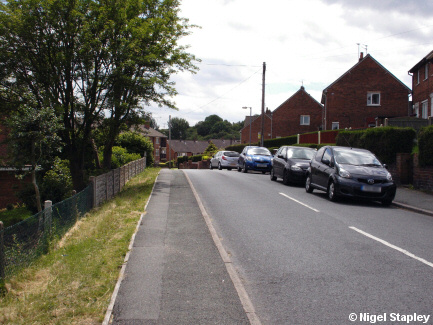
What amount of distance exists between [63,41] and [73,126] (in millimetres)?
3354

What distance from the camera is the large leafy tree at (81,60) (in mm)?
14828

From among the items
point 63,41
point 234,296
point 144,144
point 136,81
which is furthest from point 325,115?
point 234,296

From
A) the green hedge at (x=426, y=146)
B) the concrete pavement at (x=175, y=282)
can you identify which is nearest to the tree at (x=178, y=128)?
the green hedge at (x=426, y=146)

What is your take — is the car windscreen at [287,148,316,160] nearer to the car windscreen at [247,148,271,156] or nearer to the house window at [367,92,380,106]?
the car windscreen at [247,148,271,156]

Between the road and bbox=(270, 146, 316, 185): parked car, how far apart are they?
18.0ft

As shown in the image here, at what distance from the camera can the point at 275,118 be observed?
189ft

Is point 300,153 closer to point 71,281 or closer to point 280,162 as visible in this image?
point 280,162

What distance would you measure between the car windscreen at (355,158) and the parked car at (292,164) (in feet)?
11.7

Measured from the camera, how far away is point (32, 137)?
10367 mm

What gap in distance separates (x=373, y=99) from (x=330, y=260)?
40.8 metres

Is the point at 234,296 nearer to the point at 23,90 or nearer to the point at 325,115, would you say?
the point at 23,90

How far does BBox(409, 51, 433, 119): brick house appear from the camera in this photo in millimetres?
28969

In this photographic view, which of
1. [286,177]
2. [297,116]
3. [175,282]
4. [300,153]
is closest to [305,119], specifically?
[297,116]

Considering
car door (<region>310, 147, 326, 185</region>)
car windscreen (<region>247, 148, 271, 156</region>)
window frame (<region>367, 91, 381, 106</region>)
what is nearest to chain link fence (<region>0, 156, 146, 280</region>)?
car door (<region>310, 147, 326, 185</region>)
